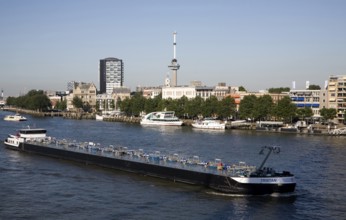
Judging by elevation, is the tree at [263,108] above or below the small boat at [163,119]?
above

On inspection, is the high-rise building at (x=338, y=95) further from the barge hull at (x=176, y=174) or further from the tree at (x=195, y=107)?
the barge hull at (x=176, y=174)

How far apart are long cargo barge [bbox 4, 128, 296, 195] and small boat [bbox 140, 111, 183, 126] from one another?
5714cm

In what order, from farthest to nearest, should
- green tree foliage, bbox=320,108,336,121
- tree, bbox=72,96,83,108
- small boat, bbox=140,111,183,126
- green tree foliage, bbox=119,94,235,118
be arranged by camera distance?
tree, bbox=72,96,83,108, green tree foliage, bbox=119,94,235,118, small boat, bbox=140,111,183,126, green tree foliage, bbox=320,108,336,121

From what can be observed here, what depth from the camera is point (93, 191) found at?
116ft

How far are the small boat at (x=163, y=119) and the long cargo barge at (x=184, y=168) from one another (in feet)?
187

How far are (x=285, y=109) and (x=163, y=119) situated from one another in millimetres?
27463

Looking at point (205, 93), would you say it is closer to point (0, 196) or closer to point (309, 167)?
point (309, 167)

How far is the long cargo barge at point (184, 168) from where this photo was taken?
32969 millimetres

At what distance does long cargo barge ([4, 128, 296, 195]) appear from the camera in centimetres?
3297

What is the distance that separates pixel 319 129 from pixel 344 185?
53002 mm

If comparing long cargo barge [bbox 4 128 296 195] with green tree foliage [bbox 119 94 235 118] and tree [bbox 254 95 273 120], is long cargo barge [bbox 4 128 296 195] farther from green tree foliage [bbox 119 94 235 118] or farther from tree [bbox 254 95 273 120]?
green tree foliage [bbox 119 94 235 118]

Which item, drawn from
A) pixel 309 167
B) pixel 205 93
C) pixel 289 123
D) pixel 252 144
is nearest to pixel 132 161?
pixel 309 167

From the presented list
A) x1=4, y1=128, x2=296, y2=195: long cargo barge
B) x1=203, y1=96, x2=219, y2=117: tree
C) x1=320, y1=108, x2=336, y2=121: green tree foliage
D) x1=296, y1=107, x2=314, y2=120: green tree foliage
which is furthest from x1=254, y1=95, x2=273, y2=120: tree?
x1=4, y1=128, x2=296, y2=195: long cargo barge

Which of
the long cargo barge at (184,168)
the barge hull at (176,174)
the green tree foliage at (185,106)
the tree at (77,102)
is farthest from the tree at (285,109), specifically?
the tree at (77,102)
